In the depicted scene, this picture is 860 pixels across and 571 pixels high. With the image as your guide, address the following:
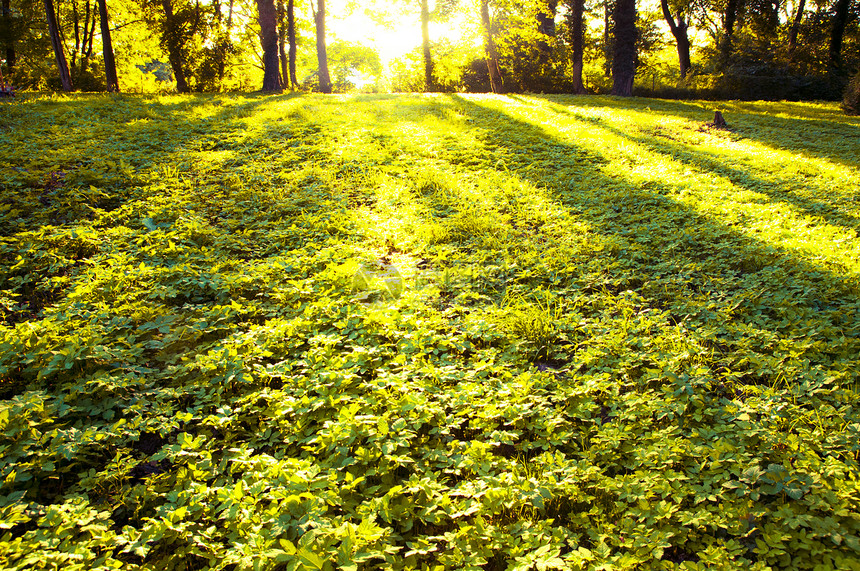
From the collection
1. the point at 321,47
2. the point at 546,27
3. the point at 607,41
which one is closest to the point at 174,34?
the point at 321,47

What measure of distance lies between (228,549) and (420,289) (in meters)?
A: 2.81

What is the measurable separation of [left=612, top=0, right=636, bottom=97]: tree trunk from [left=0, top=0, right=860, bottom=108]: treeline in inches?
1.7

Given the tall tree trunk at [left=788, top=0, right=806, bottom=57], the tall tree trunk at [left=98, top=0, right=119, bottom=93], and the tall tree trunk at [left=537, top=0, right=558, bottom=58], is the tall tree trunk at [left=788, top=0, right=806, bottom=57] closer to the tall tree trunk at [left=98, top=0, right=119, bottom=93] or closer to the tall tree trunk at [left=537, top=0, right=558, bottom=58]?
the tall tree trunk at [left=537, top=0, right=558, bottom=58]

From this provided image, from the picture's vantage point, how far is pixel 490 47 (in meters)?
19.6

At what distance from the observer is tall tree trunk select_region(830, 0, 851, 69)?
21328 millimetres

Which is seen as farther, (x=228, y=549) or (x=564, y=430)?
(x=564, y=430)

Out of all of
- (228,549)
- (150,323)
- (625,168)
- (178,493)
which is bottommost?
(228,549)

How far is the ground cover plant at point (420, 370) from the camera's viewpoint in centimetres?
218

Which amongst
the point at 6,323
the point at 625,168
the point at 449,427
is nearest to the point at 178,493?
the point at 449,427

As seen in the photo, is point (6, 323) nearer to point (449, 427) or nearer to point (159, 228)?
point (159, 228)

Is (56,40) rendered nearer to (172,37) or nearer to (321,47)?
(172,37)

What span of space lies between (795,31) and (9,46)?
41.7 meters

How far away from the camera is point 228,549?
212 cm

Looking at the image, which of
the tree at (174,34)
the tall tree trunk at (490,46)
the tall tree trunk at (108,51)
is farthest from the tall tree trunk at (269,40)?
the tall tree trunk at (490,46)
